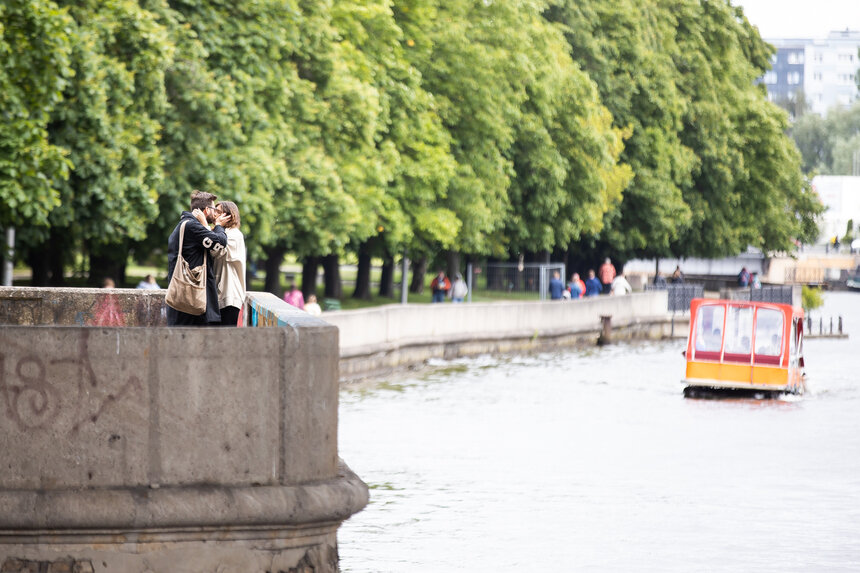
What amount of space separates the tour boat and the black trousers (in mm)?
22642

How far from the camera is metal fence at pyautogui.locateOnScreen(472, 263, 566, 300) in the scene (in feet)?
201

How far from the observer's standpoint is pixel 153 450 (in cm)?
794

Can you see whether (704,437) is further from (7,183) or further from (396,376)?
(7,183)

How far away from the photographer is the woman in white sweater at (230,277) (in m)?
12.0

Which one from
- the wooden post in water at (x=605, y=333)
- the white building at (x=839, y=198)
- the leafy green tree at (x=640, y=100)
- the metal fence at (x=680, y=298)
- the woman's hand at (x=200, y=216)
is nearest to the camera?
the woman's hand at (x=200, y=216)

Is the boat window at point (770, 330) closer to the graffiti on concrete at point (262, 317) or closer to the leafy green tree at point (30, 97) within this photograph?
the leafy green tree at point (30, 97)

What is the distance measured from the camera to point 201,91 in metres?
34.6

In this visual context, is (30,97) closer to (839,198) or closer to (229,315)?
(229,315)

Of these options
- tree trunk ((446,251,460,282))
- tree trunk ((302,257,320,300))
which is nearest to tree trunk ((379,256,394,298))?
tree trunk ((446,251,460,282))

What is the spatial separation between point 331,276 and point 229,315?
39195 mm

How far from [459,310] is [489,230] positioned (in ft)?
36.6

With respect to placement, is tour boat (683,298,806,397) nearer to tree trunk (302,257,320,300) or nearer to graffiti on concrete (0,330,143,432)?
tree trunk (302,257,320,300)

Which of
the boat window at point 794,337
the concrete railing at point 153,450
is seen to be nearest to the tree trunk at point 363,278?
the boat window at point 794,337

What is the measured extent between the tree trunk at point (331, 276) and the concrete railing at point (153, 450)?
42.7m
